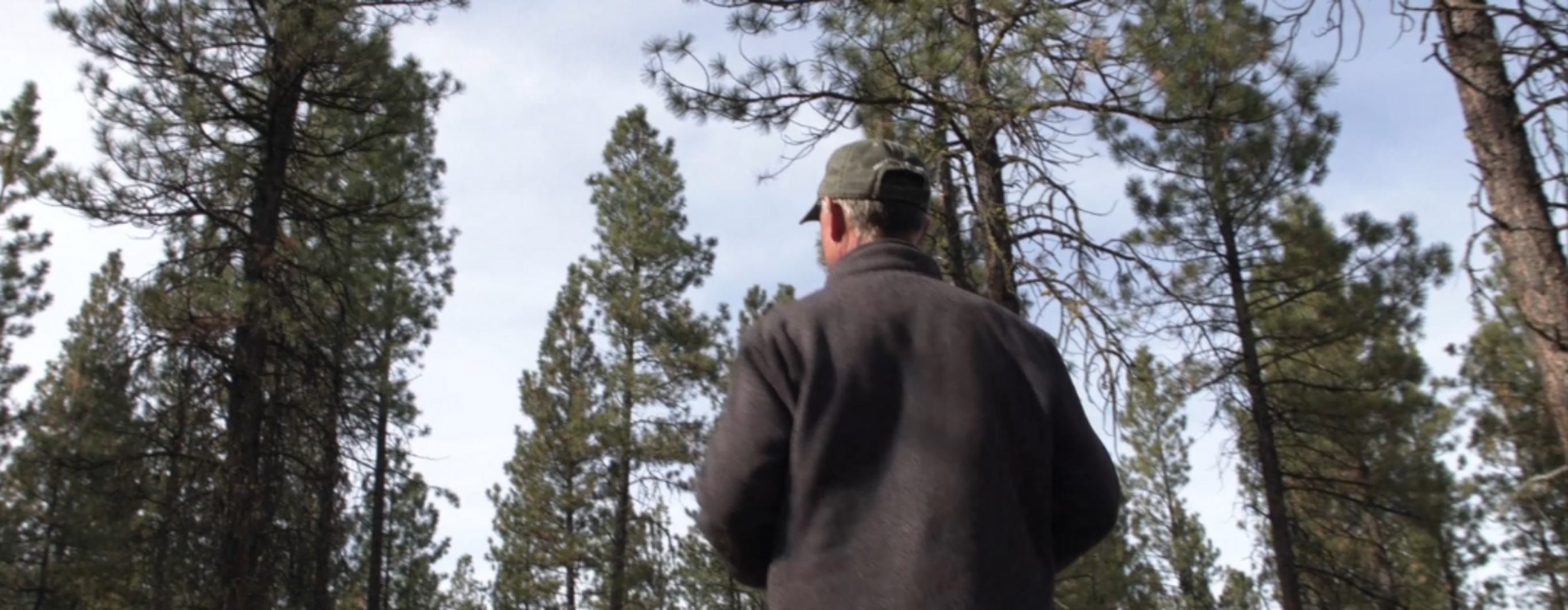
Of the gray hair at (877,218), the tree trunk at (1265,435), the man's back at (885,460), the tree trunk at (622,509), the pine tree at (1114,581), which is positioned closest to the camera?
the man's back at (885,460)

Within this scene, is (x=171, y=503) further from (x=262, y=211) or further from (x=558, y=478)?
(x=558, y=478)

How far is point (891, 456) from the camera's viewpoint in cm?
196

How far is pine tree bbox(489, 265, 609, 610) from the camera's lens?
2278cm

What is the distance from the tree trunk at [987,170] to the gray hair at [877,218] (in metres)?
4.89

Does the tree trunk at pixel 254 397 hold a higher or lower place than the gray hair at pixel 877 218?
higher

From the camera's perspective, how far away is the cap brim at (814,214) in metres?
2.29

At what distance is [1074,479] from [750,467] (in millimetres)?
558

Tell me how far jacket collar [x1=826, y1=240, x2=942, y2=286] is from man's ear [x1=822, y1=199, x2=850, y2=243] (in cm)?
5

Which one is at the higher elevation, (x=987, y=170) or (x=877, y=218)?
(x=987, y=170)

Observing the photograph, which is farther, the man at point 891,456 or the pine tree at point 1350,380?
the pine tree at point 1350,380

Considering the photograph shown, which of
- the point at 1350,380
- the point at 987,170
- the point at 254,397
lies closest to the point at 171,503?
the point at 254,397

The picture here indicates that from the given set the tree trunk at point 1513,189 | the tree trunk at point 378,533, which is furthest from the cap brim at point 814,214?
the tree trunk at point 378,533

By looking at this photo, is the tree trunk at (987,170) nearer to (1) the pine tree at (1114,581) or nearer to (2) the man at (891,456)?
(1) the pine tree at (1114,581)

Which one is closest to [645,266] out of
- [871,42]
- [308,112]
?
[308,112]
